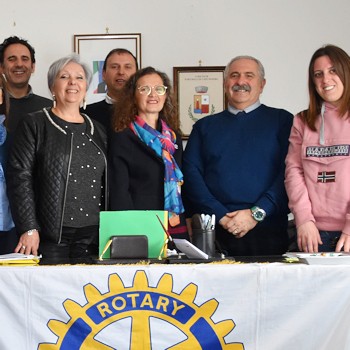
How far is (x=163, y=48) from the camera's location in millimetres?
4105

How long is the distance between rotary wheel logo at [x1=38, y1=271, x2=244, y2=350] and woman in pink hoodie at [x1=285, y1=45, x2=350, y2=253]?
64cm

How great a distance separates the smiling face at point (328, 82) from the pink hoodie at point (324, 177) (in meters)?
0.05

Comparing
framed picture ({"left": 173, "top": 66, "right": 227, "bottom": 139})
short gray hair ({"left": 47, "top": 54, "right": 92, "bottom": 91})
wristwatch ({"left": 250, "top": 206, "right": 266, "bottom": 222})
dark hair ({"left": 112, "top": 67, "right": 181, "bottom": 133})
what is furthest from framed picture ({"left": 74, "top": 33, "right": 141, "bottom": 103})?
wristwatch ({"left": 250, "top": 206, "right": 266, "bottom": 222})

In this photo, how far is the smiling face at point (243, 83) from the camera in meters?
3.00

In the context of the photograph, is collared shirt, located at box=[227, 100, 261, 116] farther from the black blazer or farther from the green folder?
the green folder

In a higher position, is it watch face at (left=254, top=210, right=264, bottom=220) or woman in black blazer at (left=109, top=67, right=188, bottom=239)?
woman in black blazer at (left=109, top=67, right=188, bottom=239)

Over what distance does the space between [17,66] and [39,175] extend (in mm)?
1319

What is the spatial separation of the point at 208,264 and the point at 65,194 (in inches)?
28.6

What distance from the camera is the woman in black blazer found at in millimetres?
2768

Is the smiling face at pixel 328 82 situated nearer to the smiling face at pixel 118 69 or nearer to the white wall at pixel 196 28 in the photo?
the smiling face at pixel 118 69

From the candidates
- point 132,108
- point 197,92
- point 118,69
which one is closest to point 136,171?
point 132,108

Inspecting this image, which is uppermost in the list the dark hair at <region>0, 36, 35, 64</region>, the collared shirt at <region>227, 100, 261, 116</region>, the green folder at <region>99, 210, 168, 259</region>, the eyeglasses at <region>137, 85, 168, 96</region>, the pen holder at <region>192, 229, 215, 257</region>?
the dark hair at <region>0, 36, 35, 64</region>

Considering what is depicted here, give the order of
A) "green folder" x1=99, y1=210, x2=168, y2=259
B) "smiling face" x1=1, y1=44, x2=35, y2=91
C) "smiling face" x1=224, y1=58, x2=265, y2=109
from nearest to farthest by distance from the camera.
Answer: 1. "green folder" x1=99, y1=210, x2=168, y2=259
2. "smiling face" x1=224, y1=58, x2=265, y2=109
3. "smiling face" x1=1, y1=44, x2=35, y2=91

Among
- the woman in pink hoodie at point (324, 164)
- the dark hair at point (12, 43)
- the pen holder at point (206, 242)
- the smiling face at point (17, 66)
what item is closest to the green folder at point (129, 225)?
the pen holder at point (206, 242)
